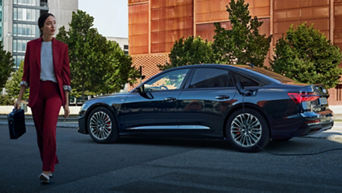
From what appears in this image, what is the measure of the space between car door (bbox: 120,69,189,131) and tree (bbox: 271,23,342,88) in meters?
26.8

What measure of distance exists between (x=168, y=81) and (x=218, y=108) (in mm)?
1254

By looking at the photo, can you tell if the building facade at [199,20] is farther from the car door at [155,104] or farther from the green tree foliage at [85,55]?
the car door at [155,104]

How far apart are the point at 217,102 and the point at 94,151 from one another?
2.18 metres

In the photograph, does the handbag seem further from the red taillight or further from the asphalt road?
the red taillight

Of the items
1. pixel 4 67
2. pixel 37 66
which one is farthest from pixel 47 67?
pixel 4 67

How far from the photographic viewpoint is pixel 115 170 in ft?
19.1

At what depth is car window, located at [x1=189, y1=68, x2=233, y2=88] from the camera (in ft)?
25.4

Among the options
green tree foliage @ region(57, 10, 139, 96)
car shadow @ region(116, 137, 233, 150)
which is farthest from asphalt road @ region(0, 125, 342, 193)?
green tree foliage @ region(57, 10, 139, 96)

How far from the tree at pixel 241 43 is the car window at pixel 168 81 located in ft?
53.3

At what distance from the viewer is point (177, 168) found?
233 inches

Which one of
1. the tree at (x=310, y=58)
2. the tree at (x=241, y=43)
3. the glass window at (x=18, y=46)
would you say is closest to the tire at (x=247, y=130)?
the tree at (x=241, y=43)

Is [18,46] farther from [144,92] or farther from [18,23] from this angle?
[144,92]

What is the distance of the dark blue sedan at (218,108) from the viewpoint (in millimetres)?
7047

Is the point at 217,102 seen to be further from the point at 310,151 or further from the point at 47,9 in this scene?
the point at 47,9
